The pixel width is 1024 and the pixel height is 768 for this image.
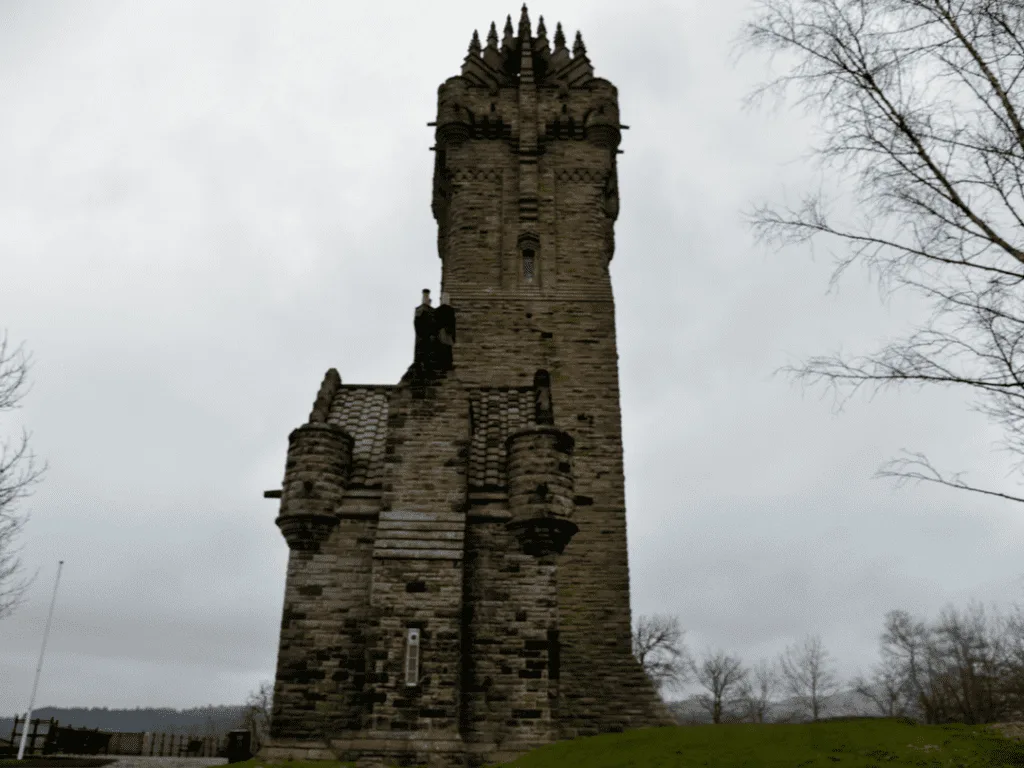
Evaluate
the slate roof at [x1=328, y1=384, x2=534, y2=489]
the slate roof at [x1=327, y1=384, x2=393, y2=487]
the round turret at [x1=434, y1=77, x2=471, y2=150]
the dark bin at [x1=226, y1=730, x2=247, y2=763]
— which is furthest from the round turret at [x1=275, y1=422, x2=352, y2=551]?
the round turret at [x1=434, y1=77, x2=471, y2=150]

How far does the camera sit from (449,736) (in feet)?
36.5

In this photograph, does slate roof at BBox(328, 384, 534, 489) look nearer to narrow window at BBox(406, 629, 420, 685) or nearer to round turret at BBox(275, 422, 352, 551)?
round turret at BBox(275, 422, 352, 551)

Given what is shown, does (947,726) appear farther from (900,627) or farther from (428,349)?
(900,627)

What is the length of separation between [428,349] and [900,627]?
166 feet

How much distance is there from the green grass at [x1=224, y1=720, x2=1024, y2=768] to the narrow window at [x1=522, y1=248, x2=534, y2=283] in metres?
17.1

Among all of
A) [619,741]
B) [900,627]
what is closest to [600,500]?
[619,741]

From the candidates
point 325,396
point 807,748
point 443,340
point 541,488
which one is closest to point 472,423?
point 443,340

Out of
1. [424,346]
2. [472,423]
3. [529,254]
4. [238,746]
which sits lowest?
[238,746]

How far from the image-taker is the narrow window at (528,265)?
80.1ft

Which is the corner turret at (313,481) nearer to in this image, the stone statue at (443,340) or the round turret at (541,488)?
the stone statue at (443,340)

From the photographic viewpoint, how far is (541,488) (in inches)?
510

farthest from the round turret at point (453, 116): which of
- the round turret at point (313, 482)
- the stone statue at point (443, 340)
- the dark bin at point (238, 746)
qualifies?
the dark bin at point (238, 746)

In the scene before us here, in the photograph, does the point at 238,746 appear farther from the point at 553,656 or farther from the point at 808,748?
the point at 808,748

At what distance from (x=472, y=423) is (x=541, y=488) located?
2.43 m
